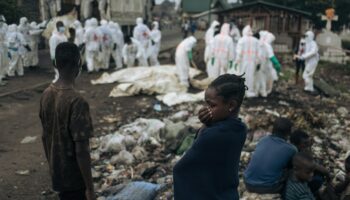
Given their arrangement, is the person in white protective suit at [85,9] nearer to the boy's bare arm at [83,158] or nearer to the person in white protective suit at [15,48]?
the person in white protective suit at [15,48]

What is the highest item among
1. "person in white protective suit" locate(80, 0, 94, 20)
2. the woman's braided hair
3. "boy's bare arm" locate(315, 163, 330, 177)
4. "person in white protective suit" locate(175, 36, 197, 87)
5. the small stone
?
"person in white protective suit" locate(80, 0, 94, 20)

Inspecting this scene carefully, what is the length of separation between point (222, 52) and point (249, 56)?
91 cm

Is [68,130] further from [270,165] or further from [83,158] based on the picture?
[270,165]

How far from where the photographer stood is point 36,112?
9.58 m

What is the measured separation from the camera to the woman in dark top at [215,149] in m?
2.36

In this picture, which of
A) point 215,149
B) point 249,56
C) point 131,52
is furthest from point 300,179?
point 131,52

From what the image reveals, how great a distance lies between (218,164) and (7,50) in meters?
11.8

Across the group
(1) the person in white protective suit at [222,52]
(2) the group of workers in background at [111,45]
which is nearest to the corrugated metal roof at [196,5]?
(2) the group of workers in background at [111,45]

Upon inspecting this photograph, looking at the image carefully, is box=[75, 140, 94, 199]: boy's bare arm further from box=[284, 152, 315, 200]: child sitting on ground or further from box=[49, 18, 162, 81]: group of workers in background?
box=[49, 18, 162, 81]: group of workers in background

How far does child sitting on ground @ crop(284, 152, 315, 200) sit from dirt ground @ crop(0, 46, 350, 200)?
2.78 metres

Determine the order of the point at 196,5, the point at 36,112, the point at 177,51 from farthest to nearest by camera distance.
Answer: the point at 196,5 → the point at 177,51 → the point at 36,112

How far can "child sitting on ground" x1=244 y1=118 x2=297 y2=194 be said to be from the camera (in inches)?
165

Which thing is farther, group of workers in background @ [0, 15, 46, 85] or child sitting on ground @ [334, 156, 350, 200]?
group of workers in background @ [0, 15, 46, 85]

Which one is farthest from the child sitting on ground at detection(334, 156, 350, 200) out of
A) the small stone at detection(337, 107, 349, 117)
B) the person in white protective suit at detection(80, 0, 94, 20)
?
the person in white protective suit at detection(80, 0, 94, 20)
